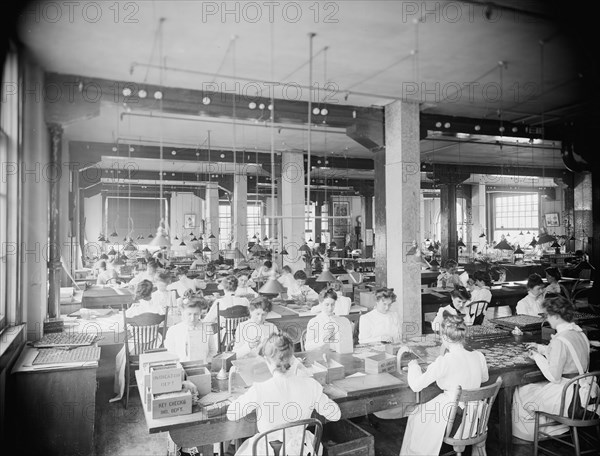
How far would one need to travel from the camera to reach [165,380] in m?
3.16

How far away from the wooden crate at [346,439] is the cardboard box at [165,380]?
112 cm

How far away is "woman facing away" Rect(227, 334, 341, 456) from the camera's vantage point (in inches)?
121

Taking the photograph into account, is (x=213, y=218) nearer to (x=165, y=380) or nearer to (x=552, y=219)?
(x=165, y=380)

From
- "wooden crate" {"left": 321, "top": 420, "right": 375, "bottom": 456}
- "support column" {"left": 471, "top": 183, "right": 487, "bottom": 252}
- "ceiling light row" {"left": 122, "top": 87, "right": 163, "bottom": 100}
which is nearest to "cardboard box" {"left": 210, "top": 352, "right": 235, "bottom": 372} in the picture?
"wooden crate" {"left": 321, "top": 420, "right": 375, "bottom": 456}

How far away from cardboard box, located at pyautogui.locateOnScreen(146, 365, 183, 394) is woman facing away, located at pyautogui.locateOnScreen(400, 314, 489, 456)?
1.75m

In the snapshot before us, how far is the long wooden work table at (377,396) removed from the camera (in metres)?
3.05

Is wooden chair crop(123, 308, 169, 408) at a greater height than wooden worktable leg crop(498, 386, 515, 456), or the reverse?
wooden chair crop(123, 308, 169, 408)

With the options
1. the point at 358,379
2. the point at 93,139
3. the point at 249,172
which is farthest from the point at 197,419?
the point at 249,172

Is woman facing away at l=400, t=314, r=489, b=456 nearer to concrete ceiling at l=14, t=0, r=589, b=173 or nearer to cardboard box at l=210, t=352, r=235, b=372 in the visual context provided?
cardboard box at l=210, t=352, r=235, b=372

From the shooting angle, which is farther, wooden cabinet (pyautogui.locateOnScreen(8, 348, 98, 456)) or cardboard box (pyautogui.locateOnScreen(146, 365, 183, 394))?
wooden cabinet (pyautogui.locateOnScreen(8, 348, 98, 456))

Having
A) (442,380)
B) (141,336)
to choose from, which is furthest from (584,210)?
(141,336)

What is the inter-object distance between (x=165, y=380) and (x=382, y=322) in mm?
3103

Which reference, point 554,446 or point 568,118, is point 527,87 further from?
point 554,446

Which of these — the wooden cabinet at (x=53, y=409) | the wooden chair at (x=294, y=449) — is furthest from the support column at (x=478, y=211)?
the wooden chair at (x=294, y=449)
